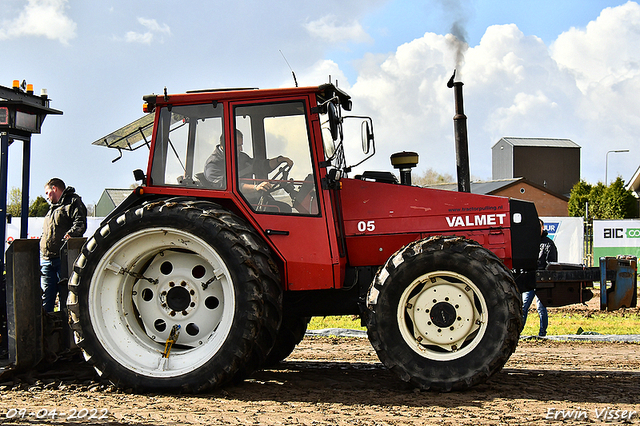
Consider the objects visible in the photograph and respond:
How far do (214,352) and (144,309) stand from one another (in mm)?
870

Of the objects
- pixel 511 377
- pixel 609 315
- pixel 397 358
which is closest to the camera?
pixel 397 358

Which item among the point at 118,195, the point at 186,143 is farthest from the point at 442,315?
the point at 118,195

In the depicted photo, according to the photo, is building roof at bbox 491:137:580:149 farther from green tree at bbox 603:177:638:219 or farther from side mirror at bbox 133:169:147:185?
side mirror at bbox 133:169:147:185

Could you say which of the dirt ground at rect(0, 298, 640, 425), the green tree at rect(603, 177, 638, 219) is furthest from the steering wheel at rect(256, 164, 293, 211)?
the green tree at rect(603, 177, 638, 219)

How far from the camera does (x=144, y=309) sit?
550 cm

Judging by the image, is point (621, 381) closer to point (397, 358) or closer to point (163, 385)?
point (397, 358)

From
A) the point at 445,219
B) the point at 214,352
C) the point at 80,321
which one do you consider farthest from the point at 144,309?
the point at 445,219

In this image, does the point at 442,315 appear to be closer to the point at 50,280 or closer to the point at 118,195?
the point at 50,280

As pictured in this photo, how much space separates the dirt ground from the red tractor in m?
0.25

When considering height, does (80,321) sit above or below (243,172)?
below

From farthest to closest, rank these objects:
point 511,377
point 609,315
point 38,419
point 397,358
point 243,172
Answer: point 609,315
point 511,377
point 243,172
point 397,358
point 38,419

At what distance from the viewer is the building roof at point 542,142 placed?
6006cm

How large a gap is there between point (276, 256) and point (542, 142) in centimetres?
6034

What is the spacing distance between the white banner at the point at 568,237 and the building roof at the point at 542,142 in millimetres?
43496
